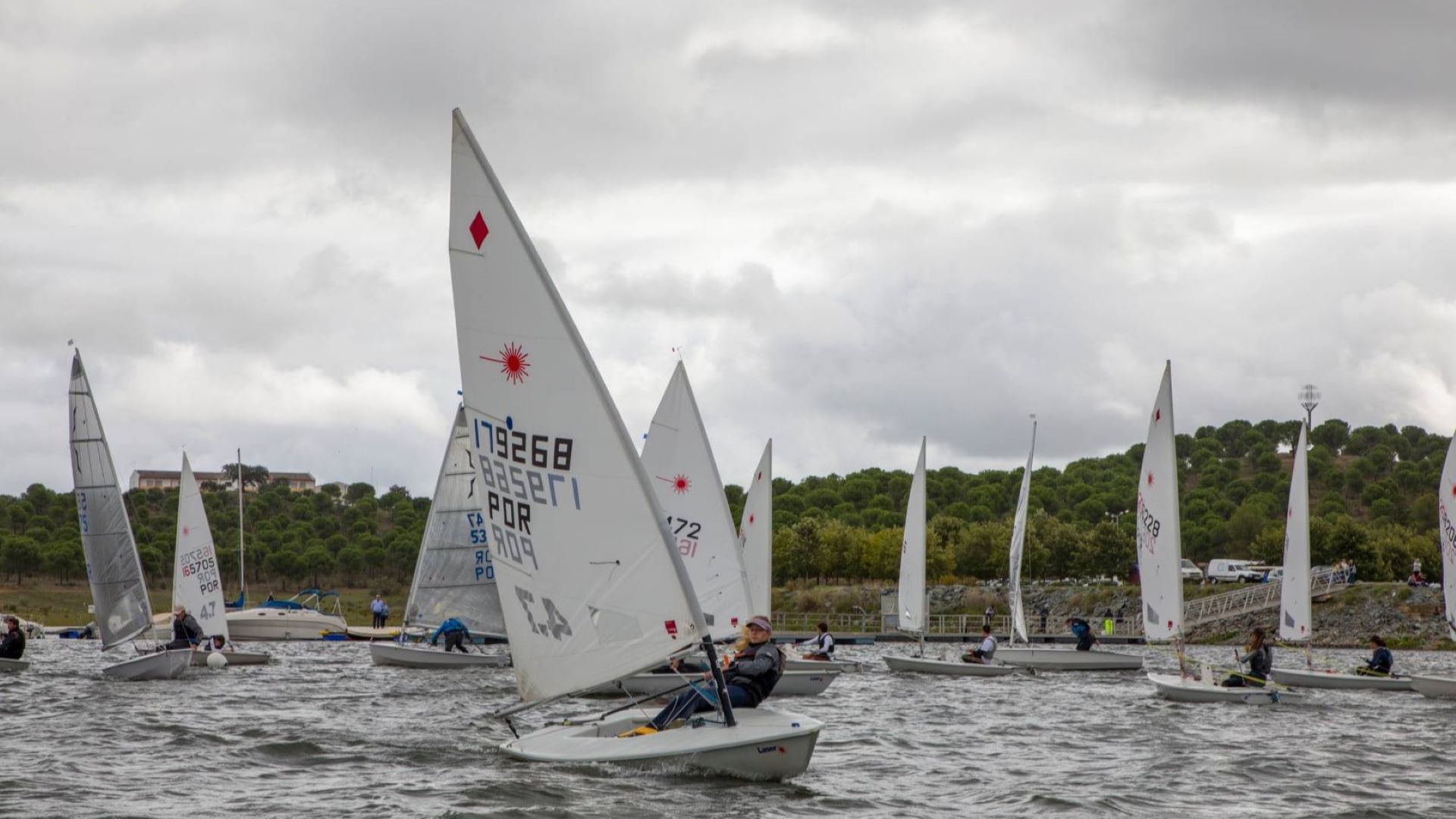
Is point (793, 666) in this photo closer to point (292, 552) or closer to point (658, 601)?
point (658, 601)

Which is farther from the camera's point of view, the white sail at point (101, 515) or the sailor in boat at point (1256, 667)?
the white sail at point (101, 515)

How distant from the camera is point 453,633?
39.2 m

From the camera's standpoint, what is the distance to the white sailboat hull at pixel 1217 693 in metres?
28.5

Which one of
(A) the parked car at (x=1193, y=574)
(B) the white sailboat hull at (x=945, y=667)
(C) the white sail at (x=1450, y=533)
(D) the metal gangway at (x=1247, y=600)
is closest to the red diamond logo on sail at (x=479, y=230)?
(C) the white sail at (x=1450, y=533)

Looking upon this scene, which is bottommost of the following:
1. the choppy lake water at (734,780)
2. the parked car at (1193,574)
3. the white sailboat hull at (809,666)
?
the choppy lake water at (734,780)

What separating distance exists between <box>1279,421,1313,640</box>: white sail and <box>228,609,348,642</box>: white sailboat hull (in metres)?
36.7

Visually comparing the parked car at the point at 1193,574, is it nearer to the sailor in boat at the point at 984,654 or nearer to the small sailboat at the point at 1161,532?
the sailor in boat at the point at 984,654

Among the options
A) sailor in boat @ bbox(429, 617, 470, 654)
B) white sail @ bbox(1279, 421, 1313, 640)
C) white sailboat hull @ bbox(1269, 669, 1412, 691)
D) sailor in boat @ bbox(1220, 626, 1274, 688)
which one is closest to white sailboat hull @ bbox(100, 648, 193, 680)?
sailor in boat @ bbox(429, 617, 470, 654)

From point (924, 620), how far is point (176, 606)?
21008mm

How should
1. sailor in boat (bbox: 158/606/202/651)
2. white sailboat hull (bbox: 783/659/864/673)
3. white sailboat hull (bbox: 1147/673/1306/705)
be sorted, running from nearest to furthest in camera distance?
white sailboat hull (bbox: 1147/673/1306/705) < white sailboat hull (bbox: 783/659/864/673) < sailor in boat (bbox: 158/606/202/651)

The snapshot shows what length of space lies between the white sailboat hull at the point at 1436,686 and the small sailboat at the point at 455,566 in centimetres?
2199

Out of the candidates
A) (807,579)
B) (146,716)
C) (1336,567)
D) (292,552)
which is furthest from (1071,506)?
(146,716)

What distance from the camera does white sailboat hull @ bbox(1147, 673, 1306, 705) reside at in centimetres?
2850

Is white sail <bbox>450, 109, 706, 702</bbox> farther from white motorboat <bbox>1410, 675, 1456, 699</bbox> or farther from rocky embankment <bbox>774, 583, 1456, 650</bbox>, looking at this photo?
rocky embankment <bbox>774, 583, 1456, 650</bbox>
